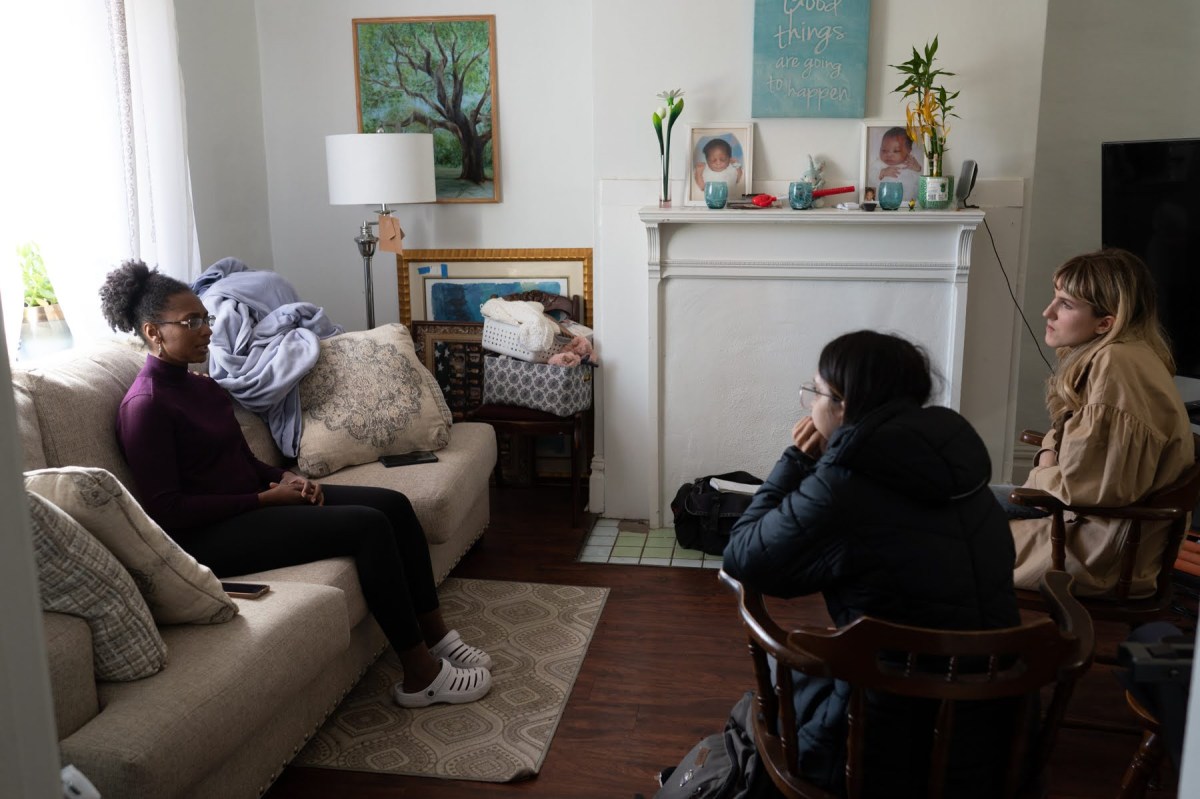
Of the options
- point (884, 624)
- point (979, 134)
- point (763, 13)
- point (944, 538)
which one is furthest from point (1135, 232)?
point (884, 624)

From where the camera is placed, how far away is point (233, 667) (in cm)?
196

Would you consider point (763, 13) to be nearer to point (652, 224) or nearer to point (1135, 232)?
point (652, 224)

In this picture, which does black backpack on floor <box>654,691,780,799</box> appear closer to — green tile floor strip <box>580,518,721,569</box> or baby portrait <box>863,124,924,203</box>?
green tile floor strip <box>580,518,721,569</box>

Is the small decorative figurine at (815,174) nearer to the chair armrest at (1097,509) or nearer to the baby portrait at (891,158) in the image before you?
the baby portrait at (891,158)

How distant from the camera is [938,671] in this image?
162cm

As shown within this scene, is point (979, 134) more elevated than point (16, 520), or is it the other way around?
point (979, 134)

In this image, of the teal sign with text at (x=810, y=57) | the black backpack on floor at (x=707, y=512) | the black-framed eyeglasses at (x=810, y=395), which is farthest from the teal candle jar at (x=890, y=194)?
the black-framed eyeglasses at (x=810, y=395)

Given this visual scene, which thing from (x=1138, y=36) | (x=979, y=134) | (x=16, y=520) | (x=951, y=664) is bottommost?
(x=951, y=664)

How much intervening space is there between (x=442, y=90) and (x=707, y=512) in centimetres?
221

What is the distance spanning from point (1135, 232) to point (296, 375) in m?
2.87

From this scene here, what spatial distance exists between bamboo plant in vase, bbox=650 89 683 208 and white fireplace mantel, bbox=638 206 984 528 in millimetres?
132

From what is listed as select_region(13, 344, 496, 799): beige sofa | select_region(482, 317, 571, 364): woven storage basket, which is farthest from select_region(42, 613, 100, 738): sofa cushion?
select_region(482, 317, 571, 364): woven storage basket

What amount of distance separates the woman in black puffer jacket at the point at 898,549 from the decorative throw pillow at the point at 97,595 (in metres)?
1.18

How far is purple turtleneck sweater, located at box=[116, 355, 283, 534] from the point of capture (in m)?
2.50
